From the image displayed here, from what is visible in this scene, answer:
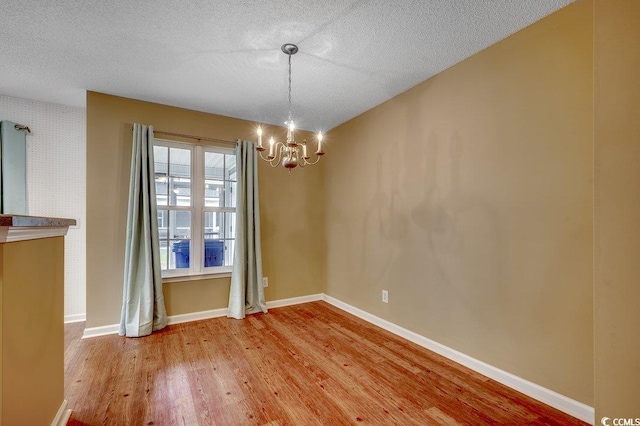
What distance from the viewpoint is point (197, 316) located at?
3.64m

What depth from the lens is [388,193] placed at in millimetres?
3336

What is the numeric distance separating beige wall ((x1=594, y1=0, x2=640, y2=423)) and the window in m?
3.65

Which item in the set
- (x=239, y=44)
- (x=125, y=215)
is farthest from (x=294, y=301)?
(x=239, y=44)

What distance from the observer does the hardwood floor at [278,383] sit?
1848 millimetres

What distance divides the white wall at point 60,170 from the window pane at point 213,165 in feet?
5.04

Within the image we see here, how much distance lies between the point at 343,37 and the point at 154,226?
2.80 metres

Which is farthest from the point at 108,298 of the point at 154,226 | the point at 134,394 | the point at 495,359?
the point at 495,359

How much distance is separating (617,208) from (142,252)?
3.85m

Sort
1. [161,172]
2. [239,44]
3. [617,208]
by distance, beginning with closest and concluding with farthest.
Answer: [617,208] < [239,44] < [161,172]

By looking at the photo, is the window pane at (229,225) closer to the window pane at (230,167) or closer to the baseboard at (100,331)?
the window pane at (230,167)

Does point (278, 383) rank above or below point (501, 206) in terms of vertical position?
below

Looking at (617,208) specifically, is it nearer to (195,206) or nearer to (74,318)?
(195,206)

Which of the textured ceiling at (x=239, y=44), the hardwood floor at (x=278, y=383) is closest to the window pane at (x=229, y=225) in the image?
the hardwood floor at (x=278, y=383)

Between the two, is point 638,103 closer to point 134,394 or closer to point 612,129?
point 612,129
